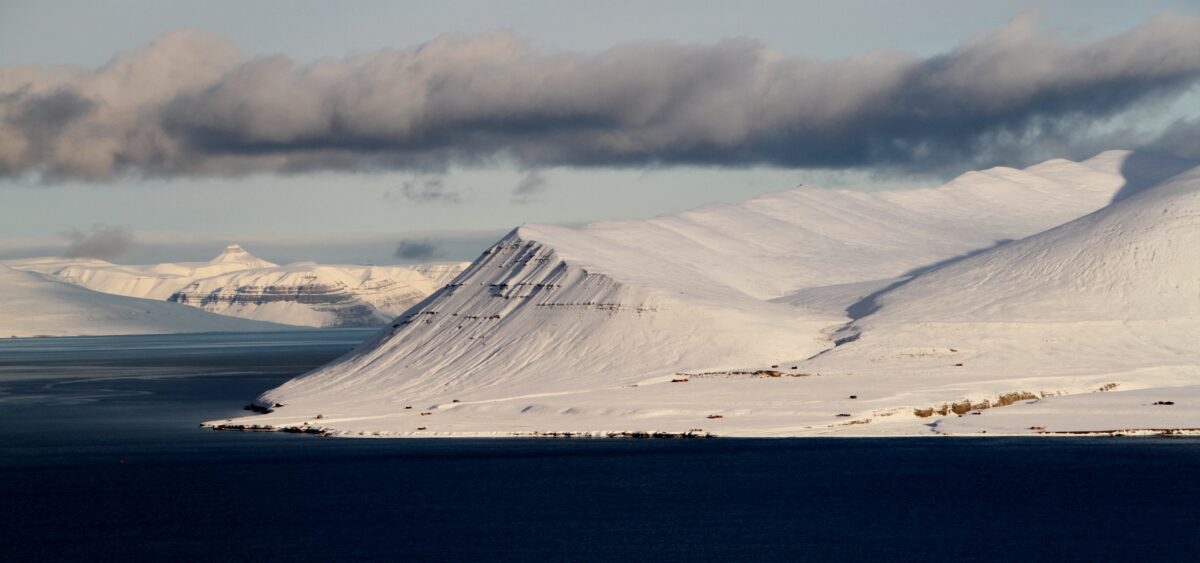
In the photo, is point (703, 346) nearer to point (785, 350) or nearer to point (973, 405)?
point (785, 350)

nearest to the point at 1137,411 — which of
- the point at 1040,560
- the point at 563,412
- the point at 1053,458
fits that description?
the point at 1053,458

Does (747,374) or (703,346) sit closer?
(747,374)

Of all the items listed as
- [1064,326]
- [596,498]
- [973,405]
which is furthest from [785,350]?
[596,498]

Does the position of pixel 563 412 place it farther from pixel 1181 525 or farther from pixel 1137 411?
pixel 1181 525

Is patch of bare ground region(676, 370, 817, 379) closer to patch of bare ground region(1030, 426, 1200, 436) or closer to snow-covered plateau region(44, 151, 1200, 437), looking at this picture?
snow-covered plateau region(44, 151, 1200, 437)

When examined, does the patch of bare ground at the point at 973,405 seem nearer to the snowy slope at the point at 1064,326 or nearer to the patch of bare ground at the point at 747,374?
the snowy slope at the point at 1064,326

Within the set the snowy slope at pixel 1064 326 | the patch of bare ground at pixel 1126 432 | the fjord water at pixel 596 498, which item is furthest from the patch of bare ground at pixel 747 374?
the patch of bare ground at pixel 1126 432
